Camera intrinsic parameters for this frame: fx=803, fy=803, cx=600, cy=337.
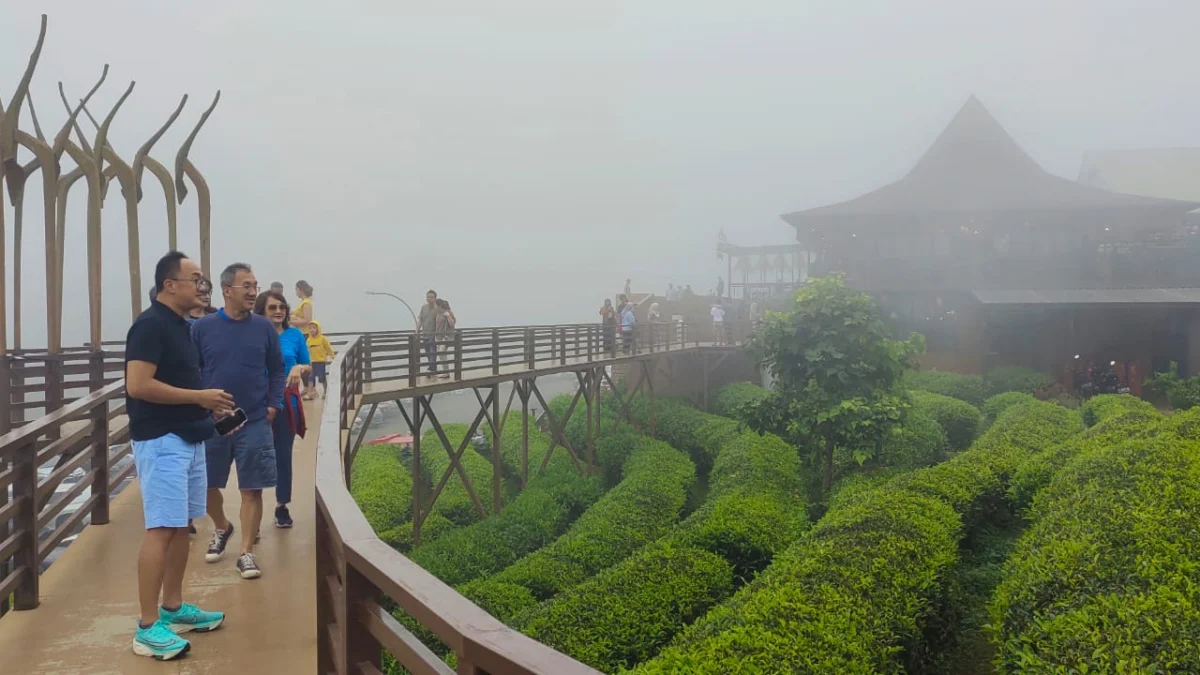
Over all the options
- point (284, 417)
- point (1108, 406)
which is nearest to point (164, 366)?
point (284, 417)

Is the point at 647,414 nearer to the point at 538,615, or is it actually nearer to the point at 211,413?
the point at 538,615

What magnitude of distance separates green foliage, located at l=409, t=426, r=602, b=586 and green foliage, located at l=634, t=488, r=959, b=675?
478 cm

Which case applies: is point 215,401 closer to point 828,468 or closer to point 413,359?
point 413,359

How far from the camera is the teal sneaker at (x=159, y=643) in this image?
3.35 m

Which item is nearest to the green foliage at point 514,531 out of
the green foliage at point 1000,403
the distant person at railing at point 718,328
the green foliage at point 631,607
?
the green foliage at point 631,607

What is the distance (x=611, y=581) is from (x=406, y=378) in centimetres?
642

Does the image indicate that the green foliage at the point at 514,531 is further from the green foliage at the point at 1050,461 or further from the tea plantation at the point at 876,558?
the green foliage at the point at 1050,461

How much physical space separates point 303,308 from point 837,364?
Answer: 7.43 metres

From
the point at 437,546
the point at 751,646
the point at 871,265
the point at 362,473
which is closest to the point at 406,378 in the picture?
the point at 437,546

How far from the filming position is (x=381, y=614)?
80.7 inches

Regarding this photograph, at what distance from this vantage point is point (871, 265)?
83.8 feet

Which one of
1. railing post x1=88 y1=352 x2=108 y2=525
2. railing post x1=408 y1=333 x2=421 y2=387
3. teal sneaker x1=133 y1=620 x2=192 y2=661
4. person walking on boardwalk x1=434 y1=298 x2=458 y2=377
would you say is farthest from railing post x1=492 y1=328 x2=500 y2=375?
teal sneaker x1=133 y1=620 x2=192 y2=661

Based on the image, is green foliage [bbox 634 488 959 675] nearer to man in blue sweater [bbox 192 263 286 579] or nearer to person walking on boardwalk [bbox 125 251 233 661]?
man in blue sweater [bbox 192 263 286 579]

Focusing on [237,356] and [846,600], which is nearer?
[237,356]
